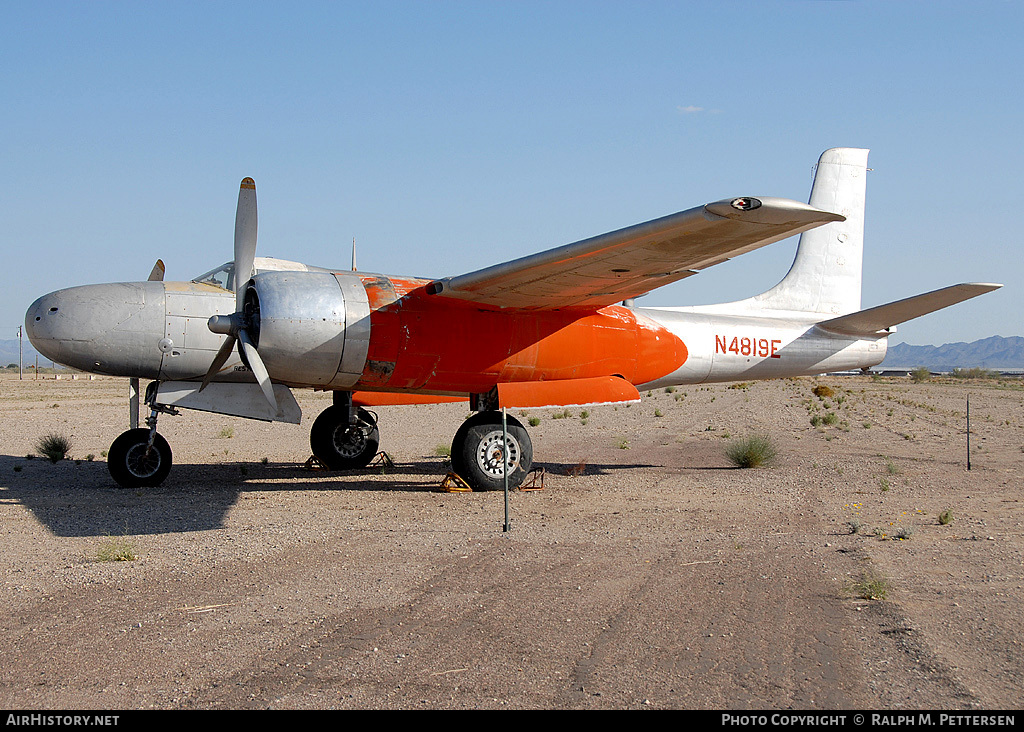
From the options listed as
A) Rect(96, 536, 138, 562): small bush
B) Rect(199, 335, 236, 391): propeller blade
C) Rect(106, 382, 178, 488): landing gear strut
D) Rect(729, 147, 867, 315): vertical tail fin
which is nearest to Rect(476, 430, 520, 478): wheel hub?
Rect(199, 335, 236, 391): propeller blade

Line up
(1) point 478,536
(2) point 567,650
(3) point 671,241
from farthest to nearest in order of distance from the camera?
1. (3) point 671,241
2. (1) point 478,536
3. (2) point 567,650

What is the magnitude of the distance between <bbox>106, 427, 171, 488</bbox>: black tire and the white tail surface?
33.1ft

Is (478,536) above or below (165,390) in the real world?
below

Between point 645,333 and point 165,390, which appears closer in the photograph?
point 165,390

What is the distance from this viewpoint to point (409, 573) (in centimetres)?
739

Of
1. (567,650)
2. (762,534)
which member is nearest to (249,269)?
(762,534)

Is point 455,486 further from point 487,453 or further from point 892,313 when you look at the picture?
point 892,313

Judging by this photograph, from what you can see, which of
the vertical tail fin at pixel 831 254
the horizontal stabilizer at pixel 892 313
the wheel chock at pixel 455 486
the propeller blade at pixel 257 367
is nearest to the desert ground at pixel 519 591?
the wheel chock at pixel 455 486

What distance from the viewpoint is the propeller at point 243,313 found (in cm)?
1096

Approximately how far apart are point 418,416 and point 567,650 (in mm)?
28255

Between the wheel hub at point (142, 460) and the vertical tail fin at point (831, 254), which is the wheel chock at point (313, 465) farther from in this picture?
the vertical tail fin at point (831, 254)

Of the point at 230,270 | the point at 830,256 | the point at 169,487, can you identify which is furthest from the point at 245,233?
the point at 830,256

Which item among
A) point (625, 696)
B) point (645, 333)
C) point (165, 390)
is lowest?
point (625, 696)

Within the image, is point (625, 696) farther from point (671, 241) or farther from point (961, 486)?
point (961, 486)
